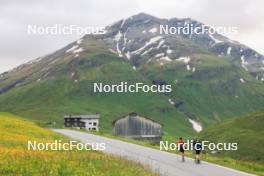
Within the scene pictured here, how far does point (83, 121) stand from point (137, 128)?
3759cm

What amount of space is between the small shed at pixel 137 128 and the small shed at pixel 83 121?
34996 millimetres

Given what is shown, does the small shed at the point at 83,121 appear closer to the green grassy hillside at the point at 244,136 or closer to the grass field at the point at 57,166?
the green grassy hillside at the point at 244,136

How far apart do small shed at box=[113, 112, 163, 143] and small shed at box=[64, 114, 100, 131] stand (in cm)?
3500

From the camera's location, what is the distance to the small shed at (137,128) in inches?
5659

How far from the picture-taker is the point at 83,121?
178m

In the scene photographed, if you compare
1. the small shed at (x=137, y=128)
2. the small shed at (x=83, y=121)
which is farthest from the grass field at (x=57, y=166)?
the small shed at (x=83, y=121)

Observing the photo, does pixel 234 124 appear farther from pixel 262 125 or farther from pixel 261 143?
pixel 261 143

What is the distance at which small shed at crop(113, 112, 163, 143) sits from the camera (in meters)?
144

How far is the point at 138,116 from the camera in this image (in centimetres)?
14775

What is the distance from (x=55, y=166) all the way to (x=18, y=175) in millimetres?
2896

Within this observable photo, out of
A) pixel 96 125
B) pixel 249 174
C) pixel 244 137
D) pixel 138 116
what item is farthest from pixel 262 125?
pixel 249 174

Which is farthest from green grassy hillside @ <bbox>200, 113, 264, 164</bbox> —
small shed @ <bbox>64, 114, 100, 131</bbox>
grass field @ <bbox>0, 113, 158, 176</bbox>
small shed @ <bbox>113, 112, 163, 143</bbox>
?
grass field @ <bbox>0, 113, 158, 176</bbox>

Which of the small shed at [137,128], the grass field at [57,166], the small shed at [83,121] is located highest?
the small shed at [83,121]

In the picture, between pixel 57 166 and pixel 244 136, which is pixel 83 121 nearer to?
pixel 244 136
